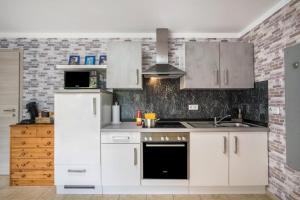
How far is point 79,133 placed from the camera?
2480 mm

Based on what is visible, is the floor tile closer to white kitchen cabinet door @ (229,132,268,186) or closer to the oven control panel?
the oven control panel

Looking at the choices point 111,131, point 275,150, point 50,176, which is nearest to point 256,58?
point 275,150

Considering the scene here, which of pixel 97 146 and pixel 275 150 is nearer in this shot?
pixel 275 150

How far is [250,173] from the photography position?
8.09 ft

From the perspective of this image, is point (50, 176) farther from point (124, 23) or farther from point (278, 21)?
point (278, 21)

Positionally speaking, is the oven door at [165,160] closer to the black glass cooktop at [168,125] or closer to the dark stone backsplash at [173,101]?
the black glass cooktop at [168,125]

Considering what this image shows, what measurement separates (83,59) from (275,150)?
3128 mm

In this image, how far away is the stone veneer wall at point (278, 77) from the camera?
1989 millimetres

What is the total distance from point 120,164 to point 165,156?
605mm

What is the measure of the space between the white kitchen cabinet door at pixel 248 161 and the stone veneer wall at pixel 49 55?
1652 mm

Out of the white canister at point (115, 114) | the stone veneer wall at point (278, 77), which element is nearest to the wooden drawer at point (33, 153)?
the white canister at point (115, 114)

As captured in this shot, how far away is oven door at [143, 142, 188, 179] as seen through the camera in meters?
2.46

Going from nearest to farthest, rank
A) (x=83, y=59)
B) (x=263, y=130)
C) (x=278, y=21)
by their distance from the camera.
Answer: (x=278, y=21) < (x=263, y=130) < (x=83, y=59)

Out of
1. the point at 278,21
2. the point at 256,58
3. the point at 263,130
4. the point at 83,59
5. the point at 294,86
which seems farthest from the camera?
the point at 83,59
